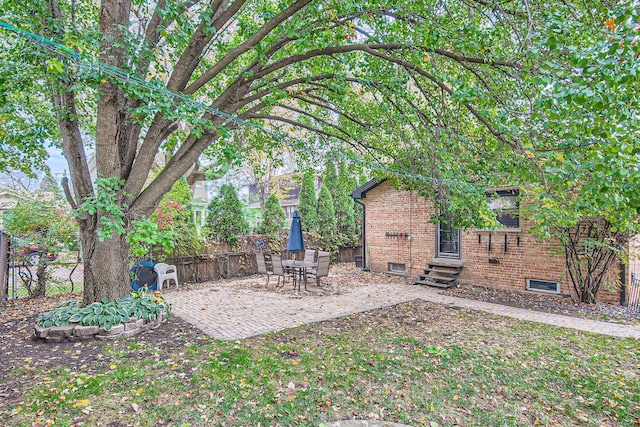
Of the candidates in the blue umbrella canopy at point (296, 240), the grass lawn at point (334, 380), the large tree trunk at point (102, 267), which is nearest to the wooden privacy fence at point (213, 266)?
the blue umbrella canopy at point (296, 240)

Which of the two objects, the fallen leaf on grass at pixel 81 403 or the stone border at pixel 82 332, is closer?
the fallen leaf on grass at pixel 81 403

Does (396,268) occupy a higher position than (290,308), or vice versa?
(396,268)

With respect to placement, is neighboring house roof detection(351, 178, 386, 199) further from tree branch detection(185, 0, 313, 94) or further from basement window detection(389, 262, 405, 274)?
tree branch detection(185, 0, 313, 94)

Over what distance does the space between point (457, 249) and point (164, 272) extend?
8.88 m

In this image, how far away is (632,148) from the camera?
3.17m

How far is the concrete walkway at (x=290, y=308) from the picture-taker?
20.1 feet

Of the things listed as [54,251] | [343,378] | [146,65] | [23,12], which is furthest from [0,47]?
[343,378]

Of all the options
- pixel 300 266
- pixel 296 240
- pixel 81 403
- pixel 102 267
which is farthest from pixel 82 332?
pixel 296 240

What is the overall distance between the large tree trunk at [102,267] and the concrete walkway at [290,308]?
151 centimetres

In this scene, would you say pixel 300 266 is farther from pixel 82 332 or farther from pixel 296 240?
pixel 82 332

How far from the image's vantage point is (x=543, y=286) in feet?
29.9

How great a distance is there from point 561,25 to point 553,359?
4164mm

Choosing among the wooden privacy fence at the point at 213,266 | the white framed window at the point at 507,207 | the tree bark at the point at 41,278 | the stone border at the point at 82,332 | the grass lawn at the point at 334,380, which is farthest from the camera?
the wooden privacy fence at the point at 213,266

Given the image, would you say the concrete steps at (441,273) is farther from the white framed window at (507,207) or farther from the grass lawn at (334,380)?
the grass lawn at (334,380)
